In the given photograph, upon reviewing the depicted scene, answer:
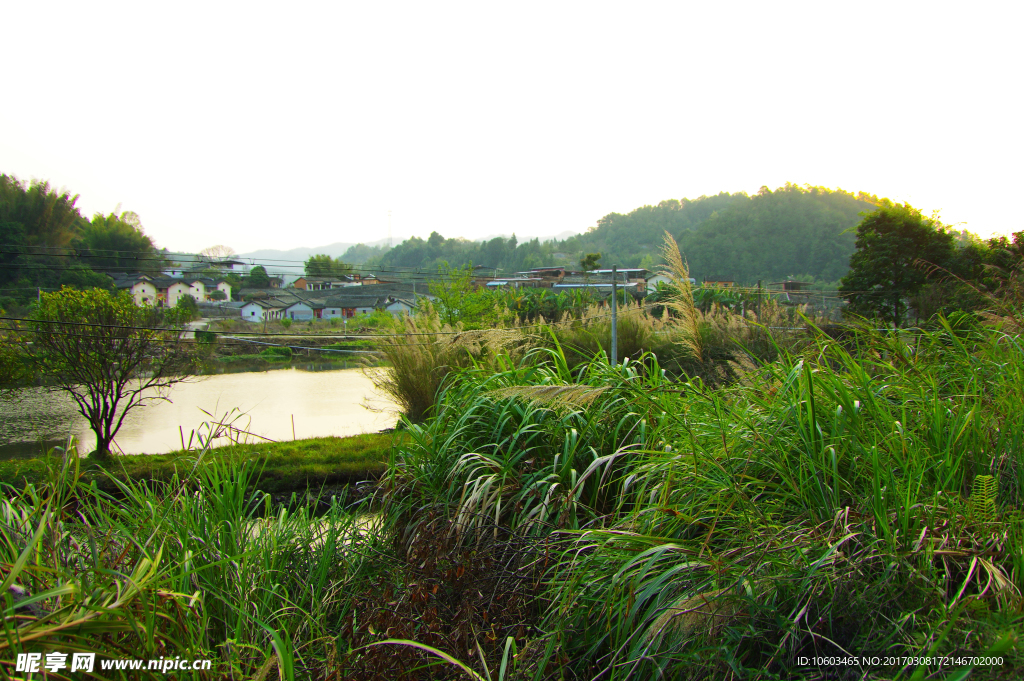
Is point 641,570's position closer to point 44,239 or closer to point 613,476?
point 613,476

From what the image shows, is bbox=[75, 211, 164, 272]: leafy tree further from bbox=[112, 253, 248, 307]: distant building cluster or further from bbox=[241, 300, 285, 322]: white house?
bbox=[241, 300, 285, 322]: white house

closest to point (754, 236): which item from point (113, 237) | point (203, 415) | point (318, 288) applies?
point (318, 288)

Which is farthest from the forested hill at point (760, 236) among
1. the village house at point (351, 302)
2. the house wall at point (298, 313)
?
the house wall at point (298, 313)

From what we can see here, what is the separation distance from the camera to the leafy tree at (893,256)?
1255cm

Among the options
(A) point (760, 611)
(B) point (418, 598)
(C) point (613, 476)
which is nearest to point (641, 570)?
(A) point (760, 611)

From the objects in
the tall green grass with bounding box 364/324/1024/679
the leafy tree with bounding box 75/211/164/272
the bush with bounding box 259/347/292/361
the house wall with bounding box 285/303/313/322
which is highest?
the leafy tree with bounding box 75/211/164/272

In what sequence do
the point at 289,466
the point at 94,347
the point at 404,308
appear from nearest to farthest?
1. the point at 289,466
2. the point at 94,347
3. the point at 404,308

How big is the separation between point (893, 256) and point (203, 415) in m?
15.9

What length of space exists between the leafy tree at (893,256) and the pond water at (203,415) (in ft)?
38.6

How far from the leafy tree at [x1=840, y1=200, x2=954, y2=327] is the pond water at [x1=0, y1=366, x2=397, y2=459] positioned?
11.8m

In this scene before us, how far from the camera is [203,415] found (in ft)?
35.2

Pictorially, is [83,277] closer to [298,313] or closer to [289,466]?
[289,466]

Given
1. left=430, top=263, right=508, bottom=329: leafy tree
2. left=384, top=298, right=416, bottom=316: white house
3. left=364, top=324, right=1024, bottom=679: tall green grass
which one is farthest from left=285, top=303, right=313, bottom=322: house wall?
left=364, top=324, right=1024, bottom=679: tall green grass

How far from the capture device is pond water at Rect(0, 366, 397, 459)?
9234 millimetres
